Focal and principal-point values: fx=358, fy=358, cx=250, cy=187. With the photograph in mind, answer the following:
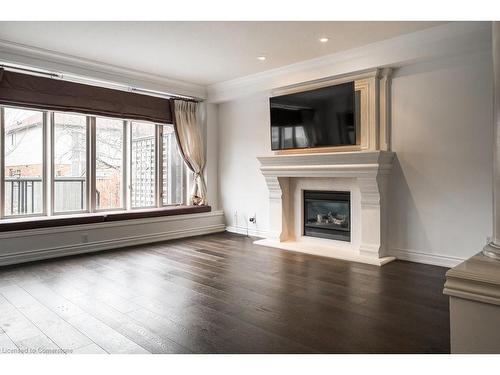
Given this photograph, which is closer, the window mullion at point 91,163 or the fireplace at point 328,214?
A: the fireplace at point 328,214

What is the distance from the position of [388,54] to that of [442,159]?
1.38 metres

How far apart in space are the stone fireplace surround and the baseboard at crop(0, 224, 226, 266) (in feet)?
4.06

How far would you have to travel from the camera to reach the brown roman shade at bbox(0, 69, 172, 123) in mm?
4422

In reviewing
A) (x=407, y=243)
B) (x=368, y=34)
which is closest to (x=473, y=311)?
(x=407, y=243)

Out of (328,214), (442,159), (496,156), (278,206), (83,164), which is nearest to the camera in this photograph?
(496,156)

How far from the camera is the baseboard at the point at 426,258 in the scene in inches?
158

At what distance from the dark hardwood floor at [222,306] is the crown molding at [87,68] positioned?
249cm

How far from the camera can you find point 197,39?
412 centimetres

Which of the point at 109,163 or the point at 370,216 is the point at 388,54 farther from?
the point at 109,163

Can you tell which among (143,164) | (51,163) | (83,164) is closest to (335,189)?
(143,164)

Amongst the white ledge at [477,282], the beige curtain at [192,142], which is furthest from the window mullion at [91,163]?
the white ledge at [477,282]

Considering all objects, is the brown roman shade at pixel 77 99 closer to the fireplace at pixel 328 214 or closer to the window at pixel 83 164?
the window at pixel 83 164

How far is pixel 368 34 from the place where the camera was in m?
4.04
